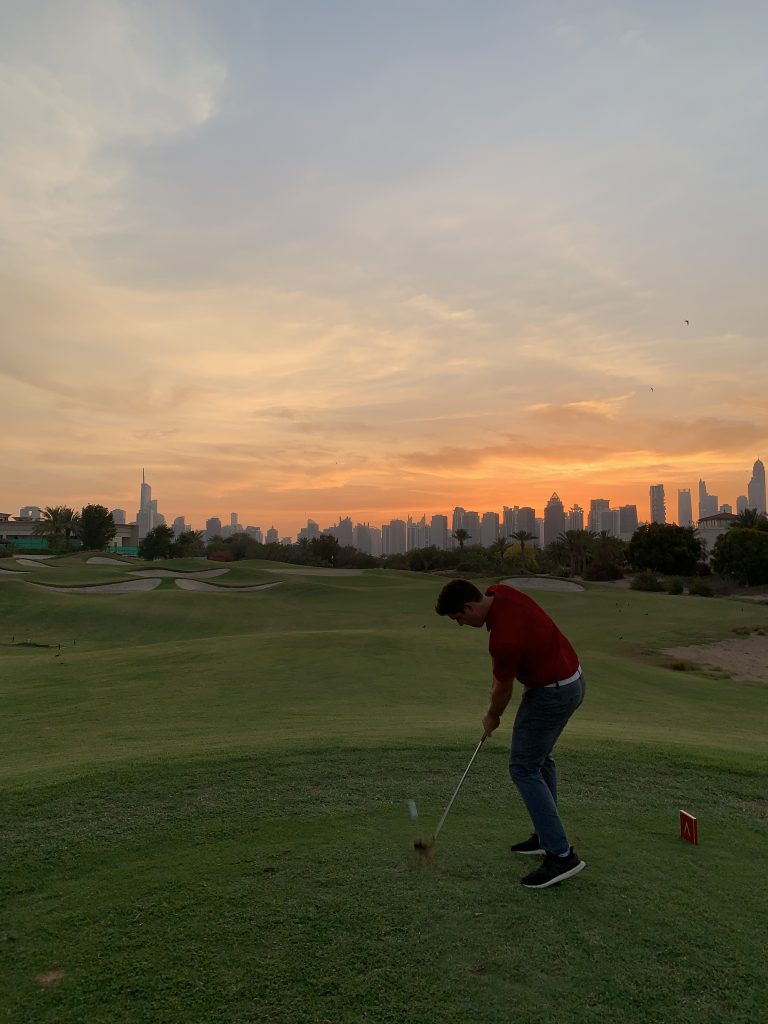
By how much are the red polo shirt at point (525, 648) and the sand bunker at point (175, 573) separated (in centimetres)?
4565

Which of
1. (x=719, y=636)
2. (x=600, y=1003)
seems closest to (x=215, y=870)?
(x=600, y=1003)

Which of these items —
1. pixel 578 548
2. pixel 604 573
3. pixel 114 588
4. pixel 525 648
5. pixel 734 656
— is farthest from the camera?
pixel 578 548

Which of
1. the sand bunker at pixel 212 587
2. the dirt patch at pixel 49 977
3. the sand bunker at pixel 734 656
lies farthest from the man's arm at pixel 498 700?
the sand bunker at pixel 212 587

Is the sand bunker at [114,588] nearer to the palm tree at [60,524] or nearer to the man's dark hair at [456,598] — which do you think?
the man's dark hair at [456,598]

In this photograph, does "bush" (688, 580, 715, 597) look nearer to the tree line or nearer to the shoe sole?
the tree line

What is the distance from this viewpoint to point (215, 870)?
4848 millimetres

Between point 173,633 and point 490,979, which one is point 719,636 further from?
point 490,979

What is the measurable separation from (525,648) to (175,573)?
50.1 m

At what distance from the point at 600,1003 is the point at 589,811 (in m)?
2.83

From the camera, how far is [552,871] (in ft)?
15.6

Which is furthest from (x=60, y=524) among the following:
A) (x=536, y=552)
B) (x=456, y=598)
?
(x=456, y=598)

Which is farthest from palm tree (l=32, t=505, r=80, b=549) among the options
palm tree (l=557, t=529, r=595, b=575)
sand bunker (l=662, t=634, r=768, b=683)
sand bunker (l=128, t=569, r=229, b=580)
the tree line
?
sand bunker (l=662, t=634, r=768, b=683)

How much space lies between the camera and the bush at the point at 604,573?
233ft

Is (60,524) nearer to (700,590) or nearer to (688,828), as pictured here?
(700,590)
